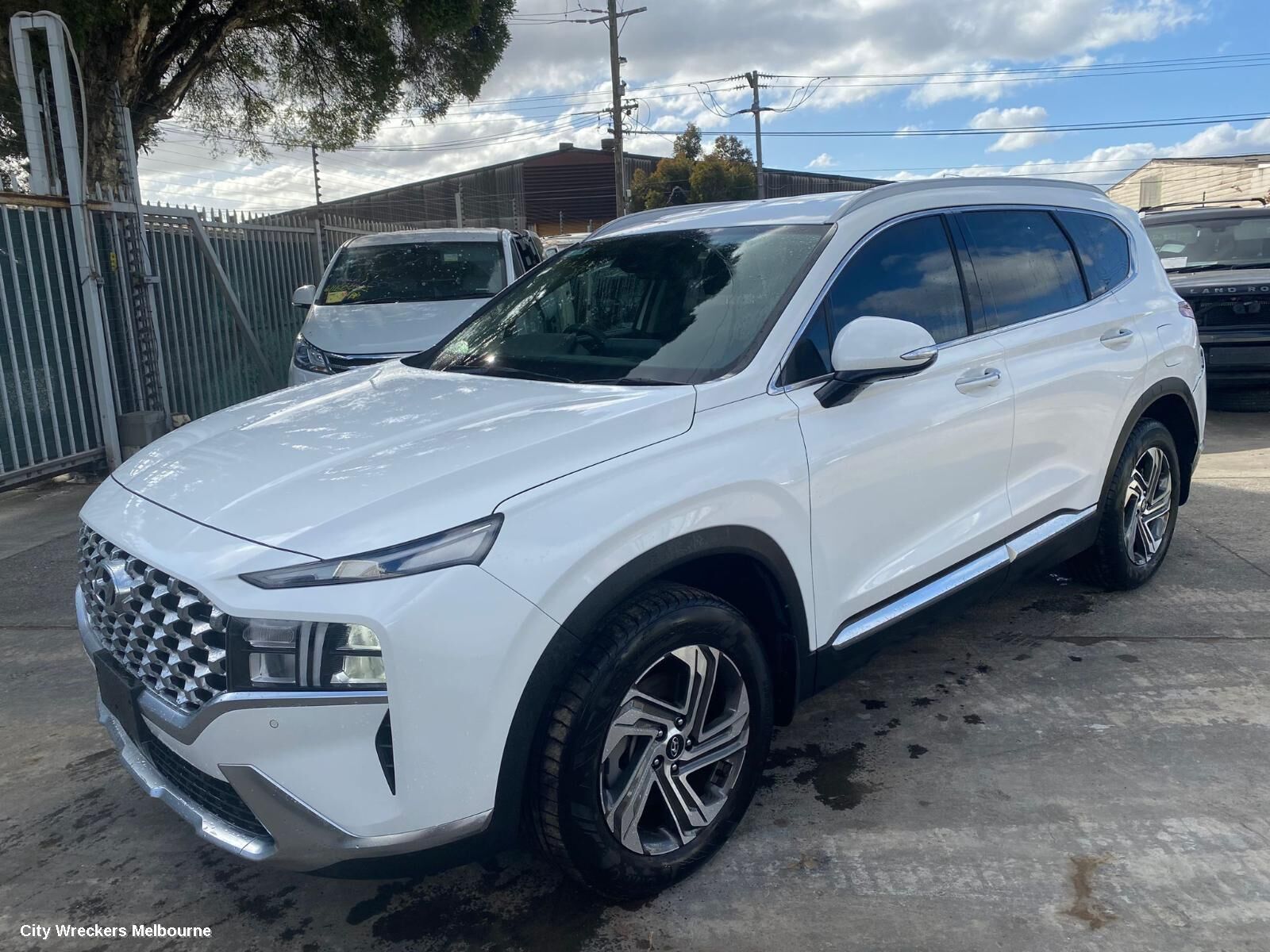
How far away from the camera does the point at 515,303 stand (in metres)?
3.95

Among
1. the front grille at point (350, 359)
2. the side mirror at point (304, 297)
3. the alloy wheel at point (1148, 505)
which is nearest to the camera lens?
the alloy wheel at point (1148, 505)

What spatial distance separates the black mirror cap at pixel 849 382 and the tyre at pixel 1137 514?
1.87 metres

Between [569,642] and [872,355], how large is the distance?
3.97 ft

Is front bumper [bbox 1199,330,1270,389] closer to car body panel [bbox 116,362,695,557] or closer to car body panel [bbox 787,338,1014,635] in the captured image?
car body panel [bbox 787,338,1014,635]

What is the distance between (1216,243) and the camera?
32.2 ft

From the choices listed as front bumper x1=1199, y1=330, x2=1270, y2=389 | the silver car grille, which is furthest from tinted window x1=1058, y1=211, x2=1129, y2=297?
front bumper x1=1199, y1=330, x2=1270, y2=389

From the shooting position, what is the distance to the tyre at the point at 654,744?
7.53 ft

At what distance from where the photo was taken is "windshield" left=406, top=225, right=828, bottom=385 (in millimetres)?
2996

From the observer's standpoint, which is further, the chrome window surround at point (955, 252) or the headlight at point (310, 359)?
the headlight at point (310, 359)

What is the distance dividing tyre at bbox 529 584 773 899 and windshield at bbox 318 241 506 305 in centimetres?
631

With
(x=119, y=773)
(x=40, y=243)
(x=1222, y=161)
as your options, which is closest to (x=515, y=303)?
(x=119, y=773)

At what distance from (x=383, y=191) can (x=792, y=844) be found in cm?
5377

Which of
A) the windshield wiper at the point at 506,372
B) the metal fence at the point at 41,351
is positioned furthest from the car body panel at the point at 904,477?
the metal fence at the point at 41,351

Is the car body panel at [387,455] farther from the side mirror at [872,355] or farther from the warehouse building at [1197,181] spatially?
the warehouse building at [1197,181]
